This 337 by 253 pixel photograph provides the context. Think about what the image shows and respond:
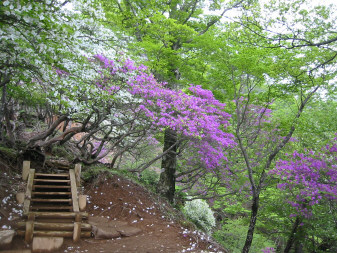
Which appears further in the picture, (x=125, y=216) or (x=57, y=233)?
(x=125, y=216)

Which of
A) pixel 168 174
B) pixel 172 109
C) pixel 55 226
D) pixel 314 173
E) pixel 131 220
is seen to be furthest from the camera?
pixel 168 174

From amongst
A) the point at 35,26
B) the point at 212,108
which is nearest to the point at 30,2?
the point at 35,26

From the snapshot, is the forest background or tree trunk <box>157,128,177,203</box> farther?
tree trunk <box>157,128,177,203</box>

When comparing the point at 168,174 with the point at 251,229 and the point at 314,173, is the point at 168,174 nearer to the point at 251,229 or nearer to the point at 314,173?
the point at 251,229

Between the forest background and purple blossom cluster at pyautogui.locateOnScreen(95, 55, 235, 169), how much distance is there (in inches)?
1.7

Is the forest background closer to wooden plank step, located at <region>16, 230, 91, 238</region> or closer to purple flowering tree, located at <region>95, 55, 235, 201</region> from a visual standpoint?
purple flowering tree, located at <region>95, 55, 235, 201</region>

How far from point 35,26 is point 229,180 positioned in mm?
9730

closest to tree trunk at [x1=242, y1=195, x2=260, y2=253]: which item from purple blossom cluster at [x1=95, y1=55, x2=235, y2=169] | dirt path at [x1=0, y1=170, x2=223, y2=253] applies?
purple blossom cluster at [x1=95, y1=55, x2=235, y2=169]

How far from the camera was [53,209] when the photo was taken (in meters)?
6.44

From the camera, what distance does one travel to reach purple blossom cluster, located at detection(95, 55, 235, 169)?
734 cm

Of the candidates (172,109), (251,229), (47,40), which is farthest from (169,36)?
(251,229)

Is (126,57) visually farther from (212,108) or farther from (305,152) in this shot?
(305,152)

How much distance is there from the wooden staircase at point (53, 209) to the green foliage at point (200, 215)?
15.9ft

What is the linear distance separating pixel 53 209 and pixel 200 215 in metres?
5.78
